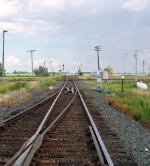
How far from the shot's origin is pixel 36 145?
5.56 metres

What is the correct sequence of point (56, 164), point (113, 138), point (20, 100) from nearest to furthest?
1. point (56, 164)
2. point (113, 138)
3. point (20, 100)

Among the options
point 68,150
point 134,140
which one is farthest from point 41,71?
point 68,150

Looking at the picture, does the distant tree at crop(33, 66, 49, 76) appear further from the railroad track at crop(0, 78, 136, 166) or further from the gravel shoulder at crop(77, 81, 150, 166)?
the railroad track at crop(0, 78, 136, 166)

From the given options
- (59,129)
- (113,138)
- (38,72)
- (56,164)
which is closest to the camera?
(56,164)

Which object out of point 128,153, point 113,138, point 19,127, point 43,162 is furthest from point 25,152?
point 19,127

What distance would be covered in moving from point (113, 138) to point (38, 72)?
114 metres

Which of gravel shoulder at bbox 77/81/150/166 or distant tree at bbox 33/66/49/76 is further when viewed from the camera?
distant tree at bbox 33/66/49/76

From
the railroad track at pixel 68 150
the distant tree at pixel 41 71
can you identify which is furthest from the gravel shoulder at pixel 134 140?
the distant tree at pixel 41 71

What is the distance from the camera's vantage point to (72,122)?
928 centimetres

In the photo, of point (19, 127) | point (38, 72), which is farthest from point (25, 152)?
point (38, 72)

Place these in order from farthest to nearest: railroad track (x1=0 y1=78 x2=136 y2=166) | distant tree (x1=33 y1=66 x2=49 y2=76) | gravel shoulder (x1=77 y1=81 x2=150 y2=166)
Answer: distant tree (x1=33 y1=66 x2=49 y2=76) → gravel shoulder (x1=77 y1=81 x2=150 y2=166) → railroad track (x1=0 y1=78 x2=136 y2=166)

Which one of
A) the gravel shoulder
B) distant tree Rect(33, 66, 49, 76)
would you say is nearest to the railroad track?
the gravel shoulder

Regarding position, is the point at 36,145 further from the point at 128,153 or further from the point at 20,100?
the point at 20,100

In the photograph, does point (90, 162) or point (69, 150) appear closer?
point (90, 162)
